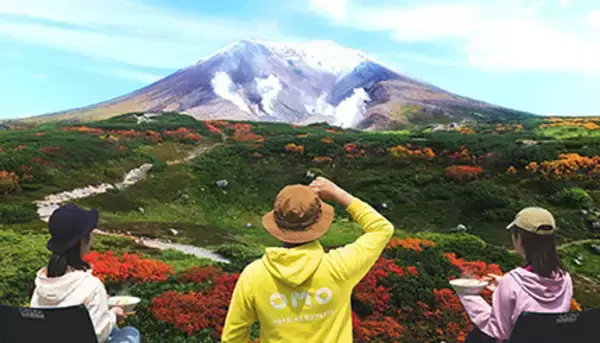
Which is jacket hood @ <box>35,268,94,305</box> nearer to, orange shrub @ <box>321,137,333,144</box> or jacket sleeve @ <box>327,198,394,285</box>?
jacket sleeve @ <box>327,198,394,285</box>

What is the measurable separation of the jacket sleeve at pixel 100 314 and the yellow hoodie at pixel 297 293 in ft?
4.36

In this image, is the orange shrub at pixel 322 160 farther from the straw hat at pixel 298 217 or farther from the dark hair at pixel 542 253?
the straw hat at pixel 298 217

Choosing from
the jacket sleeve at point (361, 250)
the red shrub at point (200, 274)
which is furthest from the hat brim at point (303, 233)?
the red shrub at point (200, 274)

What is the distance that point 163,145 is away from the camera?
43.6m

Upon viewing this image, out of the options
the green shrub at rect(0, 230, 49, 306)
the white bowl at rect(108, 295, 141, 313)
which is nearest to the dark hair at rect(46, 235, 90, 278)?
the white bowl at rect(108, 295, 141, 313)

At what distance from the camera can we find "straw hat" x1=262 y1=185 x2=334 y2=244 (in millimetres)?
4082

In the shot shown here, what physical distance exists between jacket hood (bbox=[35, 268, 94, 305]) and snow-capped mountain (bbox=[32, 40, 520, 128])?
11239cm

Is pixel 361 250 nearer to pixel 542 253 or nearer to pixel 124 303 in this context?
pixel 542 253

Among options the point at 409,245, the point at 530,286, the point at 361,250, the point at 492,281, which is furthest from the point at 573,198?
the point at 361,250

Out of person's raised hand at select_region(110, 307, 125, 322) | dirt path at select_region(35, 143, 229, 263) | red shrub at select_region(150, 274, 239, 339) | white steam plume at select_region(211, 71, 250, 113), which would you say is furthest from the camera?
white steam plume at select_region(211, 71, 250, 113)

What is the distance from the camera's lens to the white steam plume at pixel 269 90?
462 ft

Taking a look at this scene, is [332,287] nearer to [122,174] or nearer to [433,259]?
[433,259]

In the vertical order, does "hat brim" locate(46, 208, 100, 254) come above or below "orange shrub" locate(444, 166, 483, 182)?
above

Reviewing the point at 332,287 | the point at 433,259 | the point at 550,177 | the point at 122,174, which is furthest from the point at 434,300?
the point at 122,174
